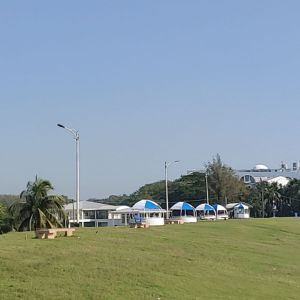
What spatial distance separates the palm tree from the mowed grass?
50.4ft

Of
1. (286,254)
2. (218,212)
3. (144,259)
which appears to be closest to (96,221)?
(218,212)

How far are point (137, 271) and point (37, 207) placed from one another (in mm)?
25986

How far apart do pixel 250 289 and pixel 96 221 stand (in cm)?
10320

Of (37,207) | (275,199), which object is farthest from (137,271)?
(275,199)

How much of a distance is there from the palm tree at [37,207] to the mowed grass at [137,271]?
1535 centimetres

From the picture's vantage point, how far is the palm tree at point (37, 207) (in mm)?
42281

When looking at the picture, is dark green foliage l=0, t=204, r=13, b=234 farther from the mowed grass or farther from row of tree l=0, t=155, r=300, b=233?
row of tree l=0, t=155, r=300, b=233

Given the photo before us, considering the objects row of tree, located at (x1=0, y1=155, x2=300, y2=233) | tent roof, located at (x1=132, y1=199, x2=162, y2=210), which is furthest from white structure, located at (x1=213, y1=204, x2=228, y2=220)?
tent roof, located at (x1=132, y1=199, x2=162, y2=210)

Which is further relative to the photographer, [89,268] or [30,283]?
[89,268]

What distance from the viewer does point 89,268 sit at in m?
17.3

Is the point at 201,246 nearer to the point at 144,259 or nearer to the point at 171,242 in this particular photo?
the point at 171,242

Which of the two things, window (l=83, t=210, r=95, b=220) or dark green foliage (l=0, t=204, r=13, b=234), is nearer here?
dark green foliage (l=0, t=204, r=13, b=234)

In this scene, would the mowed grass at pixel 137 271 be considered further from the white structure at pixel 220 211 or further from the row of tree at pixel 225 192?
the white structure at pixel 220 211

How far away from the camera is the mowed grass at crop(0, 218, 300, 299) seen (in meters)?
14.9
